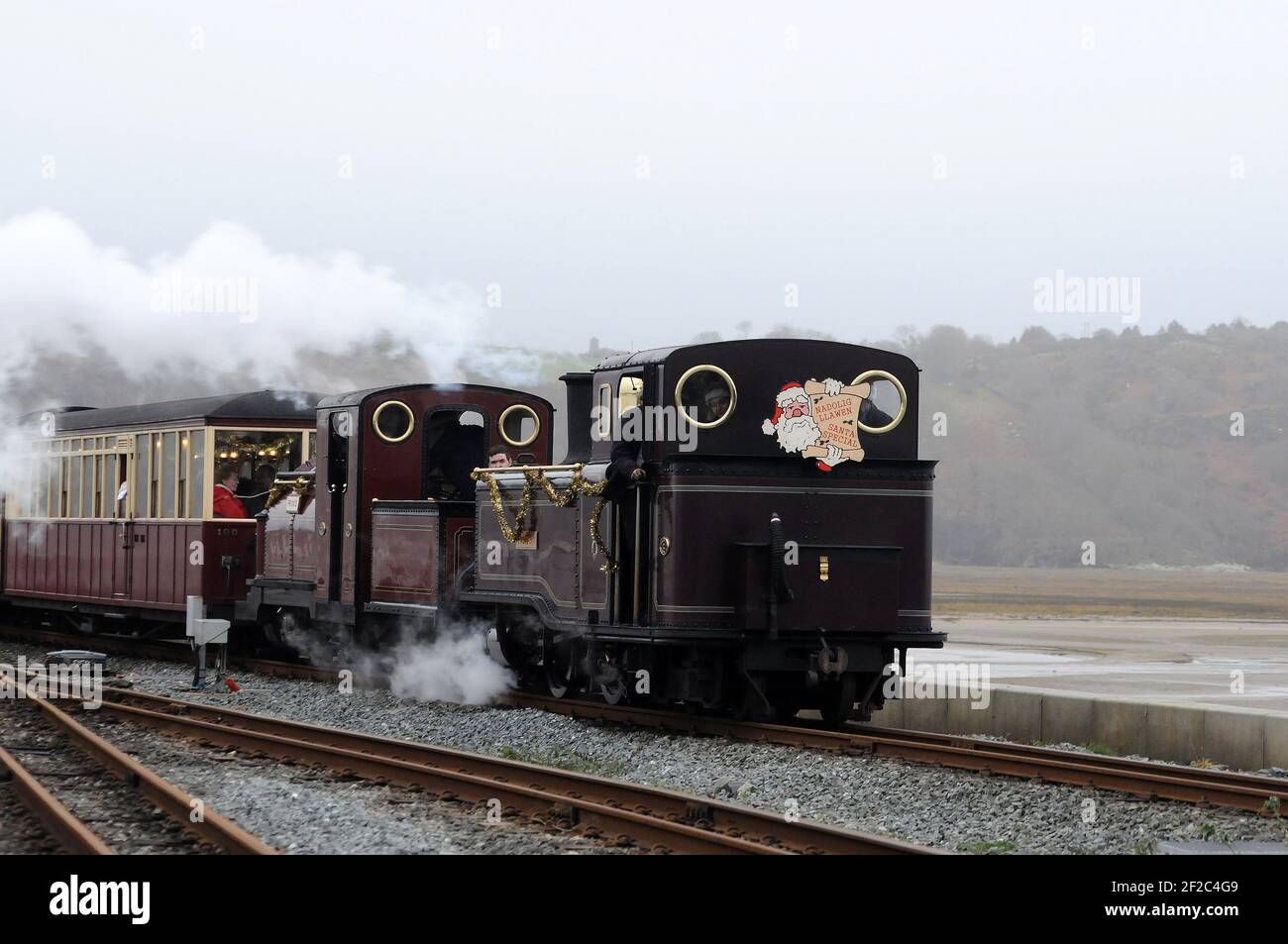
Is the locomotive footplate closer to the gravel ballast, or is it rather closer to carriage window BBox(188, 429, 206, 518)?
the gravel ballast

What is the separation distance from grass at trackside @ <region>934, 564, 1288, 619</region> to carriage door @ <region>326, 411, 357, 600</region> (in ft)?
89.3

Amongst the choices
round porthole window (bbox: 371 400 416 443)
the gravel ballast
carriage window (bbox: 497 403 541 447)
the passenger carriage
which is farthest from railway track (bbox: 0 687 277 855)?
the passenger carriage

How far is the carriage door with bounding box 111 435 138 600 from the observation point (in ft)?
76.5

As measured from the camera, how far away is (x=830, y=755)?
12586 mm

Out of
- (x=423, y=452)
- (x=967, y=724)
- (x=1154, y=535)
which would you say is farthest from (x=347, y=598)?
(x=1154, y=535)

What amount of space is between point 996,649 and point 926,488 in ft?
50.1

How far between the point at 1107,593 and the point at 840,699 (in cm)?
5344

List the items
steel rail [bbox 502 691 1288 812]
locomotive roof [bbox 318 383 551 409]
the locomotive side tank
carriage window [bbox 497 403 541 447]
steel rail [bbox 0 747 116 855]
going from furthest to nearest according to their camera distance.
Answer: carriage window [bbox 497 403 541 447] → locomotive roof [bbox 318 383 551 409] → the locomotive side tank → steel rail [bbox 502 691 1288 812] → steel rail [bbox 0 747 116 855]

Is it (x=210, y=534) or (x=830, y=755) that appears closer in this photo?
(x=830, y=755)

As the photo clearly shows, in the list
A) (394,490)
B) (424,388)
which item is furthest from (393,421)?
(394,490)

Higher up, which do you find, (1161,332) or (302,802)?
(1161,332)

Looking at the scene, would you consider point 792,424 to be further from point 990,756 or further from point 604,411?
point 990,756

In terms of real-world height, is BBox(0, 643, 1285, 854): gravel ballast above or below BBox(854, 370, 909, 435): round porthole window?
below
